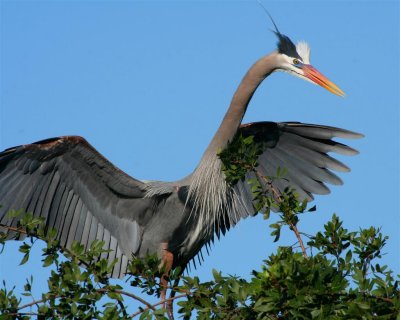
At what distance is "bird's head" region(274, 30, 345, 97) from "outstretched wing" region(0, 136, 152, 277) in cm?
153

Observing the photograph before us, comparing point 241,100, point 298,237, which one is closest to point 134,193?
point 241,100

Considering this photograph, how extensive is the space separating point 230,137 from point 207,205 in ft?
1.89

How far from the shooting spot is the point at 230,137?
Answer: 643 cm

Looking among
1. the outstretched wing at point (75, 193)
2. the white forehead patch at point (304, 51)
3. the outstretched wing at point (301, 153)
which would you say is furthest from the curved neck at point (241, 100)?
Result: the outstretched wing at point (75, 193)

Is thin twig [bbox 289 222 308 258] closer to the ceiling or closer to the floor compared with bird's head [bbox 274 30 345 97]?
closer to the floor

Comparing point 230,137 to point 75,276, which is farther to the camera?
point 230,137

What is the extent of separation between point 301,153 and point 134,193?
1.55 meters

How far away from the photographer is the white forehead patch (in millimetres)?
6469

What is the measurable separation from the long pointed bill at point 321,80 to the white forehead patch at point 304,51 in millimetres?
117

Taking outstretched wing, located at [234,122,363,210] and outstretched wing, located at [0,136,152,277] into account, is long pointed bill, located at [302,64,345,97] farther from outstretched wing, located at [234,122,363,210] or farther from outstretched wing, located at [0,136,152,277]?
outstretched wing, located at [0,136,152,277]

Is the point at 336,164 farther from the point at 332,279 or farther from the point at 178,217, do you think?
the point at 332,279

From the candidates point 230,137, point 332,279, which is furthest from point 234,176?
point 230,137

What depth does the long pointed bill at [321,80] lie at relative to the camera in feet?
20.8

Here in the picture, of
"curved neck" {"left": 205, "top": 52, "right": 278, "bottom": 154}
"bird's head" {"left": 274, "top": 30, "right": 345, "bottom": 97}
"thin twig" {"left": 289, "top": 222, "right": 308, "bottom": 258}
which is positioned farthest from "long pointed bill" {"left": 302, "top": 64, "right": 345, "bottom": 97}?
"thin twig" {"left": 289, "top": 222, "right": 308, "bottom": 258}
